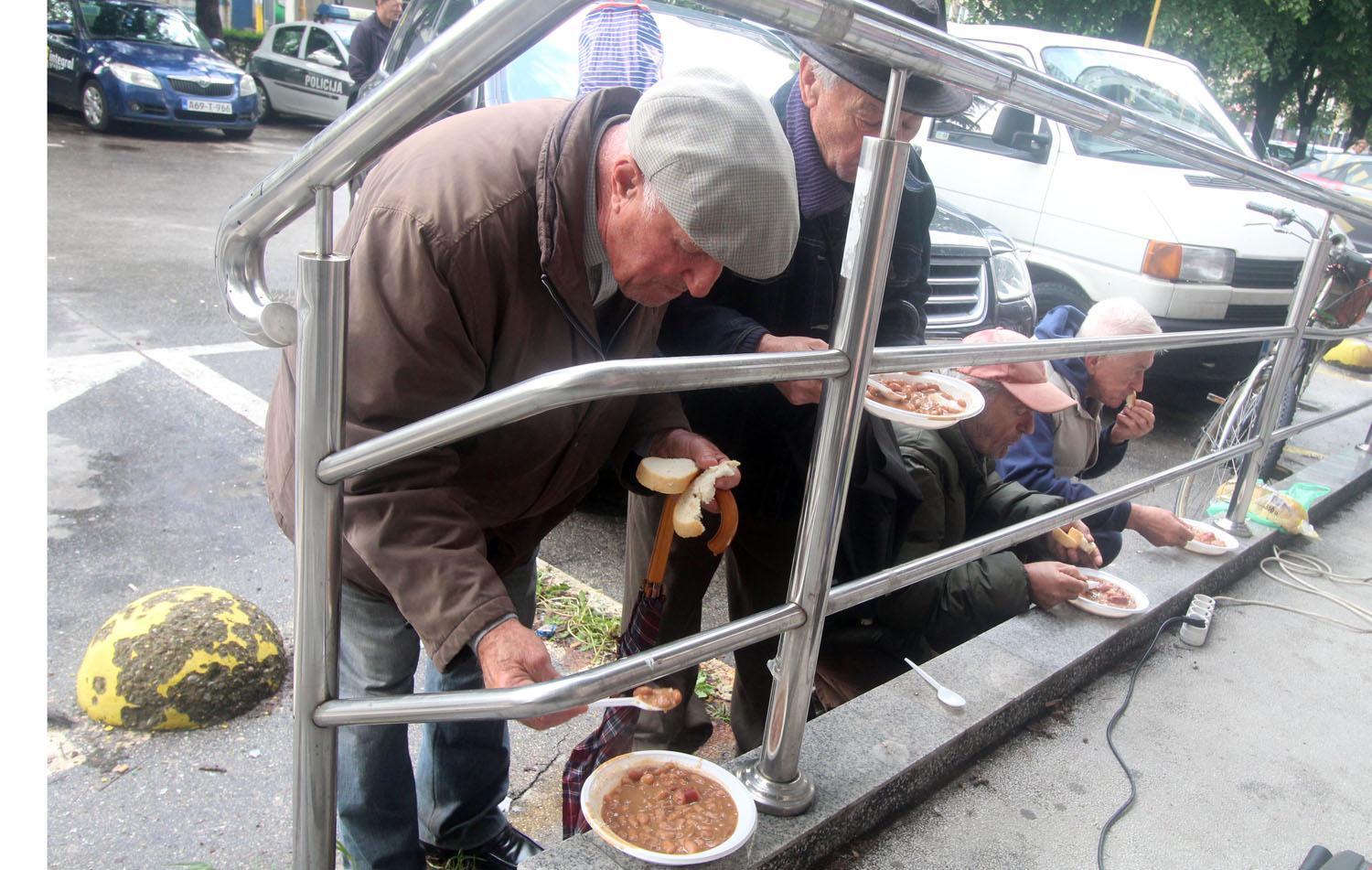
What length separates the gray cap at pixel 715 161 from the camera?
1519mm

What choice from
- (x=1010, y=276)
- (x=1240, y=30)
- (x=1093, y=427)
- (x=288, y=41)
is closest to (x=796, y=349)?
(x=1093, y=427)

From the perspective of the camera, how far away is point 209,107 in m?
13.2

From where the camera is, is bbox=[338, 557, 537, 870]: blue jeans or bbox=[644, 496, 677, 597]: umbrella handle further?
bbox=[644, 496, 677, 597]: umbrella handle

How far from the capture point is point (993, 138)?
583 cm

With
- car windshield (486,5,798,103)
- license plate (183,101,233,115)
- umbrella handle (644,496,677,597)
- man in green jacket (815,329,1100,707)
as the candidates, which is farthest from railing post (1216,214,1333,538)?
license plate (183,101,233,115)

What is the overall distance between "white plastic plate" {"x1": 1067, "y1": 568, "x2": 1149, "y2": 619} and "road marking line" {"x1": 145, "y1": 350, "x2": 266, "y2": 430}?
11.9 ft

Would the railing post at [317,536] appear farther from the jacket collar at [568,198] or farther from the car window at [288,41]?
the car window at [288,41]

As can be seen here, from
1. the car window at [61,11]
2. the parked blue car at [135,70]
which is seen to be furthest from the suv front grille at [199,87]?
the car window at [61,11]

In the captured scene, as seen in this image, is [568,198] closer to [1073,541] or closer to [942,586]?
[942,586]

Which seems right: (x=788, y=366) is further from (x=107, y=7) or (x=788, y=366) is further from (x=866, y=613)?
(x=107, y=7)

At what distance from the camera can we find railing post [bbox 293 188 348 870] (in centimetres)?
123

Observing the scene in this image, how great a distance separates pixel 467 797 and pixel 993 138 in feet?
16.2

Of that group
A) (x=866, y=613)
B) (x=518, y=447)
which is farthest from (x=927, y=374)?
(x=518, y=447)

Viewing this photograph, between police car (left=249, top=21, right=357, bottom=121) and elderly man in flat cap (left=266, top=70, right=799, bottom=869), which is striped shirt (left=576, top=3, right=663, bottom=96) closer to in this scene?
elderly man in flat cap (left=266, top=70, right=799, bottom=869)
